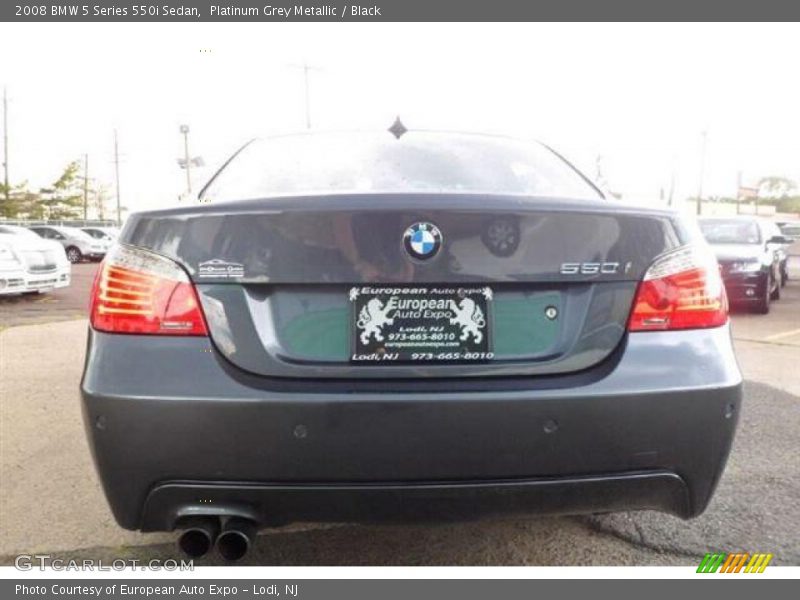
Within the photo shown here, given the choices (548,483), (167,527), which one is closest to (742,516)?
(548,483)

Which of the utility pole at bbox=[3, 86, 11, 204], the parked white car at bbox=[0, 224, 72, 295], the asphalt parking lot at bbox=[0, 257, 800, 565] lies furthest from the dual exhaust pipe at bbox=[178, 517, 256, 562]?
the utility pole at bbox=[3, 86, 11, 204]

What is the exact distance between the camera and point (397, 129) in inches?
129

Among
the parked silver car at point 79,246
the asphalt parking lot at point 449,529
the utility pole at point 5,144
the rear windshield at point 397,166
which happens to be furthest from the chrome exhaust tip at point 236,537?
the utility pole at point 5,144

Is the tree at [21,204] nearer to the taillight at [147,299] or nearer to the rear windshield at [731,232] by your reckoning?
the rear windshield at [731,232]

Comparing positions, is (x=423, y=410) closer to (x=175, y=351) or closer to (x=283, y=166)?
(x=175, y=351)

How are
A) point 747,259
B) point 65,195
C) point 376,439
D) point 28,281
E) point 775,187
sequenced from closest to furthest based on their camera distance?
point 376,439 < point 747,259 < point 28,281 < point 65,195 < point 775,187

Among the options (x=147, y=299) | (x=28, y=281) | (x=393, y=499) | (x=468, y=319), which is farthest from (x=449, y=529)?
(x=28, y=281)

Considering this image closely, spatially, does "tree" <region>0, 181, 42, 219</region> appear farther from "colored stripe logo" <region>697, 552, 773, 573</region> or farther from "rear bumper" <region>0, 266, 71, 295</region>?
"colored stripe logo" <region>697, 552, 773, 573</region>

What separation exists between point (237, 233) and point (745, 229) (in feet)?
38.0

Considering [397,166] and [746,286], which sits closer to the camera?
[397,166]

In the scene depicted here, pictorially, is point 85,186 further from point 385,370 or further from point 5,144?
point 385,370

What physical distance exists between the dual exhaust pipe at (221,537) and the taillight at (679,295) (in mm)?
1178

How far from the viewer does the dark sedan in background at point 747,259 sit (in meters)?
10.5

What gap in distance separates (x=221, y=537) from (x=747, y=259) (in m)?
10.1
